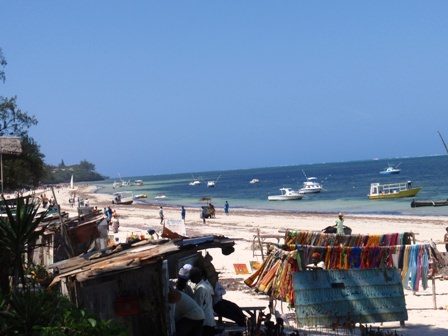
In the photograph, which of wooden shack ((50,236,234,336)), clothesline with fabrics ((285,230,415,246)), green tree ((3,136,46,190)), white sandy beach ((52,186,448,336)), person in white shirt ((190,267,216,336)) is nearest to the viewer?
wooden shack ((50,236,234,336))

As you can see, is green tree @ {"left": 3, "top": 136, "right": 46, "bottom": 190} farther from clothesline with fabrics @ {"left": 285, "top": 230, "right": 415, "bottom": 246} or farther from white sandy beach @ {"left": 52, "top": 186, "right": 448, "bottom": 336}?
clothesline with fabrics @ {"left": 285, "top": 230, "right": 415, "bottom": 246}

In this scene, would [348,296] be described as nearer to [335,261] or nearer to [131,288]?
[335,261]

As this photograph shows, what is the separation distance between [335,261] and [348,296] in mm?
1648

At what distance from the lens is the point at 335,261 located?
13.0m

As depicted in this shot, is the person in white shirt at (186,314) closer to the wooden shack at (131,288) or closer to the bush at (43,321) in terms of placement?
the wooden shack at (131,288)

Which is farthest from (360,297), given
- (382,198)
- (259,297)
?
(382,198)

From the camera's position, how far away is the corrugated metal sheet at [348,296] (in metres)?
11.3

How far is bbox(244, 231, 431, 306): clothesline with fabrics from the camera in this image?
40.3 ft

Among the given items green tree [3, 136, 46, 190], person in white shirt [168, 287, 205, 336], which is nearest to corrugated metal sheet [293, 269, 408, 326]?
person in white shirt [168, 287, 205, 336]

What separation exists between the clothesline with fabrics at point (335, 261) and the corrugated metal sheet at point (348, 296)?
0.54 m

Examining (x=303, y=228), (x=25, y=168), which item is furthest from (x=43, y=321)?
(x=303, y=228)

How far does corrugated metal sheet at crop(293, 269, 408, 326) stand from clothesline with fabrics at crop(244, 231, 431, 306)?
54 centimetres

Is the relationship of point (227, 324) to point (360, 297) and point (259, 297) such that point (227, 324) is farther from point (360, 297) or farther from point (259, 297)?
point (259, 297)

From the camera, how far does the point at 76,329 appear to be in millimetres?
6121
